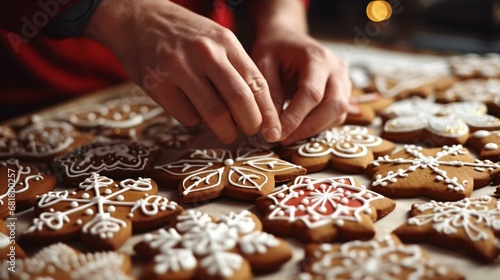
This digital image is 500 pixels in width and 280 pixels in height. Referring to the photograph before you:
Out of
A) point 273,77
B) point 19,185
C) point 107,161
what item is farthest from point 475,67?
point 19,185

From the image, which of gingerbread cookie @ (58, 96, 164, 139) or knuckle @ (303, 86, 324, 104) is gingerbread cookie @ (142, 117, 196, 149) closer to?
gingerbread cookie @ (58, 96, 164, 139)

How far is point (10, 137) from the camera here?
158cm

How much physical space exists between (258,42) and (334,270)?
945mm

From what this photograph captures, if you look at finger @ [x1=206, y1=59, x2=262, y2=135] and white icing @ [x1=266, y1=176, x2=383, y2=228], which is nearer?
white icing @ [x1=266, y1=176, x2=383, y2=228]

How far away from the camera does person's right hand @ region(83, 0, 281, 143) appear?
123 cm

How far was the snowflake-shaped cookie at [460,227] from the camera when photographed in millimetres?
957

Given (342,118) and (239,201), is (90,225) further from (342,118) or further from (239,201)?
(342,118)

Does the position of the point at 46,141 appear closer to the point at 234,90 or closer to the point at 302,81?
the point at 234,90

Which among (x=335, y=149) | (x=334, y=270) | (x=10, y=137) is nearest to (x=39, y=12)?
(x=10, y=137)

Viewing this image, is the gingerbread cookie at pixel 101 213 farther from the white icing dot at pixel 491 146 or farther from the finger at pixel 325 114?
the white icing dot at pixel 491 146

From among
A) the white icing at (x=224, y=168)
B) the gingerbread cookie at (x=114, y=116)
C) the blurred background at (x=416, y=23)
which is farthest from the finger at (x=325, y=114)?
the blurred background at (x=416, y=23)

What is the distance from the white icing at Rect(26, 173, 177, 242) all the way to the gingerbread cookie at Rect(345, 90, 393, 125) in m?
0.70

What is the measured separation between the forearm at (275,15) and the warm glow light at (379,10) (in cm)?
147

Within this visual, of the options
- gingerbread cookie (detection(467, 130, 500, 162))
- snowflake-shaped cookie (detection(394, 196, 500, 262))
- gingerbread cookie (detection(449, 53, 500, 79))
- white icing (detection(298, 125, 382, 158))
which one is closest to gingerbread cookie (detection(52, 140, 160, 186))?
white icing (detection(298, 125, 382, 158))
